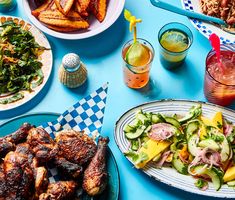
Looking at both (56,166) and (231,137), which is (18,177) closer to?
(56,166)

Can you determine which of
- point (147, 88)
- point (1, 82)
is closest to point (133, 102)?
point (147, 88)

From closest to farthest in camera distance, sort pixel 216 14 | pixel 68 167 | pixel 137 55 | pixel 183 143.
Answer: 1. pixel 68 167
2. pixel 183 143
3. pixel 137 55
4. pixel 216 14

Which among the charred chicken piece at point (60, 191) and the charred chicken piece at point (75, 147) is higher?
the charred chicken piece at point (75, 147)

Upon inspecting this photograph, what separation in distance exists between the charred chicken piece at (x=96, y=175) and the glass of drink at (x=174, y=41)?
1.92ft

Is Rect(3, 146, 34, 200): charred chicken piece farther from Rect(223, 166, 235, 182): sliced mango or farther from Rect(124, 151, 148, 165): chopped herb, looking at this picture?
Rect(223, 166, 235, 182): sliced mango

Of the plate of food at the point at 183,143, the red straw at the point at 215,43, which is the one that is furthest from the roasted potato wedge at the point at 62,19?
the red straw at the point at 215,43

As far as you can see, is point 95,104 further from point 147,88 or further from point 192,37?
point 192,37

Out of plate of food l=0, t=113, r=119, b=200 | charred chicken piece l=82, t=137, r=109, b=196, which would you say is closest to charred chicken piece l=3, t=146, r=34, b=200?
plate of food l=0, t=113, r=119, b=200

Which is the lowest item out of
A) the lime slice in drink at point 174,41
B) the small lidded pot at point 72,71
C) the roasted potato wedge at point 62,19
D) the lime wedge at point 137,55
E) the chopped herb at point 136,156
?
the chopped herb at point 136,156

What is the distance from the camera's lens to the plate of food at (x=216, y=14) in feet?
7.34

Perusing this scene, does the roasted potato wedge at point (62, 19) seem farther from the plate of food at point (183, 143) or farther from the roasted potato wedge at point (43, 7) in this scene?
the plate of food at point (183, 143)

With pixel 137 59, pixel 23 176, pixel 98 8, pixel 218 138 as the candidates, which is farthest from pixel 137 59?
pixel 23 176

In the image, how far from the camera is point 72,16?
2.25 meters

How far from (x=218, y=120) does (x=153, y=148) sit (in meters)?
0.33
